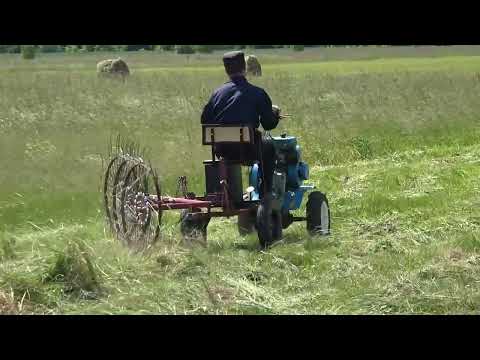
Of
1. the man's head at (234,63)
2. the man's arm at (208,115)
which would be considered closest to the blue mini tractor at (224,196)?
the man's arm at (208,115)

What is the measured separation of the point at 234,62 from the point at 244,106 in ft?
1.33

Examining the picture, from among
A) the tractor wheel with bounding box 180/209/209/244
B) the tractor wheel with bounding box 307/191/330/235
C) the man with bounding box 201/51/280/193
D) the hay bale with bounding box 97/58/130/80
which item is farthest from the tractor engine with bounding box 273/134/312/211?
the hay bale with bounding box 97/58/130/80

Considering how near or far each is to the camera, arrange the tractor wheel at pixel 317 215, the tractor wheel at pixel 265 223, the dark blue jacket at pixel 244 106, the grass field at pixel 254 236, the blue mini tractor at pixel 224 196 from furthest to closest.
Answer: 1. the tractor wheel at pixel 317 215
2. the dark blue jacket at pixel 244 106
3. the tractor wheel at pixel 265 223
4. the blue mini tractor at pixel 224 196
5. the grass field at pixel 254 236

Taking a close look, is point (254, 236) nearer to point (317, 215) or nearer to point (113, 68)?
point (317, 215)

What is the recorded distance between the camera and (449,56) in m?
52.1

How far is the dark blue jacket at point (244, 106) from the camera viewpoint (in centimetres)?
912

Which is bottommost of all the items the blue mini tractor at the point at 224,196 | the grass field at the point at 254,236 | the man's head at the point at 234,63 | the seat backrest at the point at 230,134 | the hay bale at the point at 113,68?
the hay bale at the point at 113,68

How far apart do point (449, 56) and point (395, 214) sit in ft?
141

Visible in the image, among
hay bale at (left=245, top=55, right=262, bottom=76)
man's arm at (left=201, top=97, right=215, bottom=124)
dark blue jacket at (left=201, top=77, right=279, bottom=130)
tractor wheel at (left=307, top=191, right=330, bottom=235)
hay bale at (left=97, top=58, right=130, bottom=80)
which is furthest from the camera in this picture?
hay bale at (left=97, top=58, right=130, bottom=80)

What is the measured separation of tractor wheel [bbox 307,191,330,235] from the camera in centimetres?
970

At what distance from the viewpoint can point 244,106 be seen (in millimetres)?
A: 9117

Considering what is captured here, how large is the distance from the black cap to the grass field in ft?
5.10

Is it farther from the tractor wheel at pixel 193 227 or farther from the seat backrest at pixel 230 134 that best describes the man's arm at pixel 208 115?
the tractor wheel at pixel 193 227

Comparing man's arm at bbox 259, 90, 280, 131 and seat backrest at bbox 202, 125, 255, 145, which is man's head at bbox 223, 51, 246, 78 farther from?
seat backrest at bbox 202, 125, 255, 145
